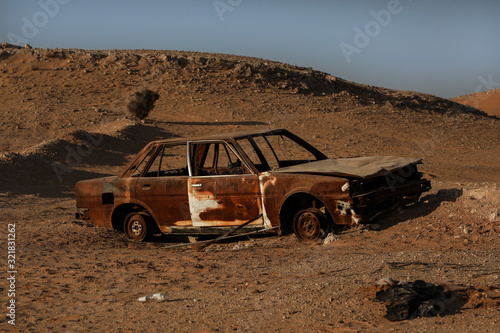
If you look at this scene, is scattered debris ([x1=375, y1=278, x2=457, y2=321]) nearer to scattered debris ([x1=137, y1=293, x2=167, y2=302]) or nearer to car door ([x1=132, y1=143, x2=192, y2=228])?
scattered debris ([x1=137, y1=293, x2=167, y2=302])

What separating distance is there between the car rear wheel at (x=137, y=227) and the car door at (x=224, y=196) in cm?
88

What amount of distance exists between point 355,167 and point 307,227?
1.07 m

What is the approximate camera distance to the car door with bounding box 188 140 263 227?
781 centimetres

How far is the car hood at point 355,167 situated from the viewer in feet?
24.4

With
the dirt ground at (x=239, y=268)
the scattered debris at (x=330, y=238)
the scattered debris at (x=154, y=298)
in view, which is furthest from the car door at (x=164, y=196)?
the scattered debris at (x=154, y=298)

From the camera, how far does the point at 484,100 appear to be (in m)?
68.2

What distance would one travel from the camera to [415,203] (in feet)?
27.8

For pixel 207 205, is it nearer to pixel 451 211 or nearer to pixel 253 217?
pixel 253 217

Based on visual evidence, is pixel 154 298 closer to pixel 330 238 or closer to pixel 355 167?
pixel 330 238

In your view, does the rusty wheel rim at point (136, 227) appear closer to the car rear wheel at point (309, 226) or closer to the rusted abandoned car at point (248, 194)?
the rusted abandoned car at point (248, 194)

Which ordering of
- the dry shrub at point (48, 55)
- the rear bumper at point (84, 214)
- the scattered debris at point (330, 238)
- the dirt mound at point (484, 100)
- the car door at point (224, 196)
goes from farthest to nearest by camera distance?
1. the dirt mound at point (484, 100)
2. the dry shrub at point (48, 55)
3. the rear bumper at point (84, 214)
4. the car door at point (224, 196)
5. the scattered debris at point (330, 238)

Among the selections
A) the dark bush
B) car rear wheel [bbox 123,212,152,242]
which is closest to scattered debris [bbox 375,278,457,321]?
car rear wheel [bbox 123,212,152,242]

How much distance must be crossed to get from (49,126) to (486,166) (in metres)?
18.0

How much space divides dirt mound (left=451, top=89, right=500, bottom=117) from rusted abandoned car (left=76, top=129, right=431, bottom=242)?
192ft
